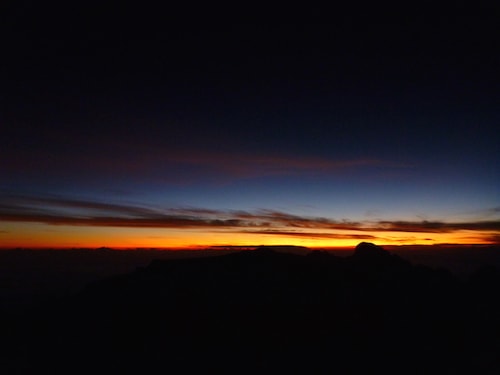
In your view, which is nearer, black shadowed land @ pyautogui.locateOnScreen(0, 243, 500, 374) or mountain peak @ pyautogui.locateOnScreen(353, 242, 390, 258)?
black shadowed land @ pyautogui.locateOnScreen(0, 243, 500, 374)

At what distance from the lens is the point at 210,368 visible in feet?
149

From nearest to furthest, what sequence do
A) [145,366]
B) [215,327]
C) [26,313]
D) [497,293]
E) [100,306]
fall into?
1. [145,366]
2. [215,327]
3. [100,306]
4. [497,293]
5. [26,313]

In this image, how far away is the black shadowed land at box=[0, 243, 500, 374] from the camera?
47781 millimetres

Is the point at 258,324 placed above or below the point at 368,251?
below

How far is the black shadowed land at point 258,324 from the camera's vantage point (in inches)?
1881

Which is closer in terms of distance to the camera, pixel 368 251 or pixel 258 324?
pixel 258 324

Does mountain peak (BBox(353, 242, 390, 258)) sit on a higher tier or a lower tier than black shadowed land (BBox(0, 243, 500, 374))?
higher

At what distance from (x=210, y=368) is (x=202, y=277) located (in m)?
20.4

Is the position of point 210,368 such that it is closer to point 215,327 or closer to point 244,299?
point 215,327

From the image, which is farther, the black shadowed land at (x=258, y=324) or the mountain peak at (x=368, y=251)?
the mountain peak at (x=368, y=251)

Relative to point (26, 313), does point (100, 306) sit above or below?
above

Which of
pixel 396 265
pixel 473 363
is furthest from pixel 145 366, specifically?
pixel 396 265

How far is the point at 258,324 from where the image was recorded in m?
53.7

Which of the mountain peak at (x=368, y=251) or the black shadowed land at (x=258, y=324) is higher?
the mountain peak at (x=368, y=251)
